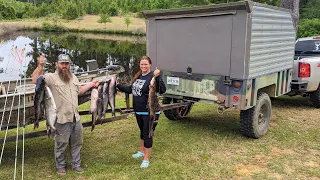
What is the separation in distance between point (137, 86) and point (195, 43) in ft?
5.45

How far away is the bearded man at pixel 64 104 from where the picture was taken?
4500mm

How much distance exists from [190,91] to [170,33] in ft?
3.99

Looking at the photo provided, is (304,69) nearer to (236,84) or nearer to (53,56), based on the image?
(236,84)

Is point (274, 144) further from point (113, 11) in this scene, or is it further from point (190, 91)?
point (113, 11)

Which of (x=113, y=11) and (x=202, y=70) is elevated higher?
(x=113, y=11)

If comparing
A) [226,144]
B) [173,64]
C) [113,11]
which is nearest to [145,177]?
[226,144]

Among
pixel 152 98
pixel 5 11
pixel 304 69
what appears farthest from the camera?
pixel 5 11

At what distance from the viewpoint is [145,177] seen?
4.70 m

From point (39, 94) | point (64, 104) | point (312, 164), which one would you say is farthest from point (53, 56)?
point (312, 164)

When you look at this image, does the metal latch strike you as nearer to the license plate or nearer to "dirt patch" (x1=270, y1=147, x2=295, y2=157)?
the license plate

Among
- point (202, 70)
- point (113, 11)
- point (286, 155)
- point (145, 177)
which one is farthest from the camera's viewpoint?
point (113, 11)

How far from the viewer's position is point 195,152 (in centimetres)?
570

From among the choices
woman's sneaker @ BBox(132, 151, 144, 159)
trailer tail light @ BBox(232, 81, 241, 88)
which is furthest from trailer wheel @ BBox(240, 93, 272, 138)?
woman's sneaker @ BBox(132, 151, 144, 159)

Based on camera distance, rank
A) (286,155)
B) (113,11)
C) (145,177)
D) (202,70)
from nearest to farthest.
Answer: (145,177), (286,155), (202,70), (113,11)
